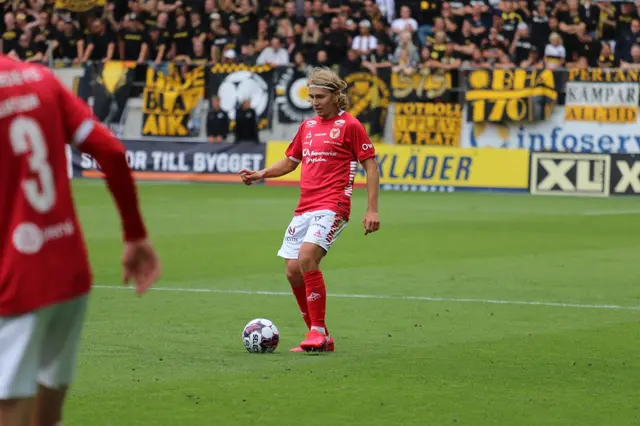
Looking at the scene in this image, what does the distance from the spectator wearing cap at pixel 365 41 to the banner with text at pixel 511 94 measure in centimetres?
241

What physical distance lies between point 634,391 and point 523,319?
3367mm

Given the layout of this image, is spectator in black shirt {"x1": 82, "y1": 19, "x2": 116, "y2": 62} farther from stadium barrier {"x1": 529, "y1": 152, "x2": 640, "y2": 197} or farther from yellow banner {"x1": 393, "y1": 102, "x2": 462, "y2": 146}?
stadium barrier {"x1": 529, "y1": 152, "x2": 640, "y2": 197}

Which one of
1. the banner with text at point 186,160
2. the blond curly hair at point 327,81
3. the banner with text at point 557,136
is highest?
the blond curly hair at point 327,81

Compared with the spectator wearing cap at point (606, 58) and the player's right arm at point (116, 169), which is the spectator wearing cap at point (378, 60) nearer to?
the spectator wearing cap at point (606, 58)

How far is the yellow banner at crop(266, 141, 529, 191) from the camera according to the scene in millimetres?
28625

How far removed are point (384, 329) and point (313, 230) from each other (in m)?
1.52

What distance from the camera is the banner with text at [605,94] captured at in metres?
28.9

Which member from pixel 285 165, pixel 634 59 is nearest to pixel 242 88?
pixel 634 59

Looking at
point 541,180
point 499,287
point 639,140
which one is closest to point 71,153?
point 541,180

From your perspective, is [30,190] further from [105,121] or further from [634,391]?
[105,121]

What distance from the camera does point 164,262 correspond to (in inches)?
623

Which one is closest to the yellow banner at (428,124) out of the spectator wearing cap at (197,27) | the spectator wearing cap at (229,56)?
the spectator wearing cap at (229,56)

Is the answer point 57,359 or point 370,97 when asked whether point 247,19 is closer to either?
point 370,97

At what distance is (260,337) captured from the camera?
9.46 m
